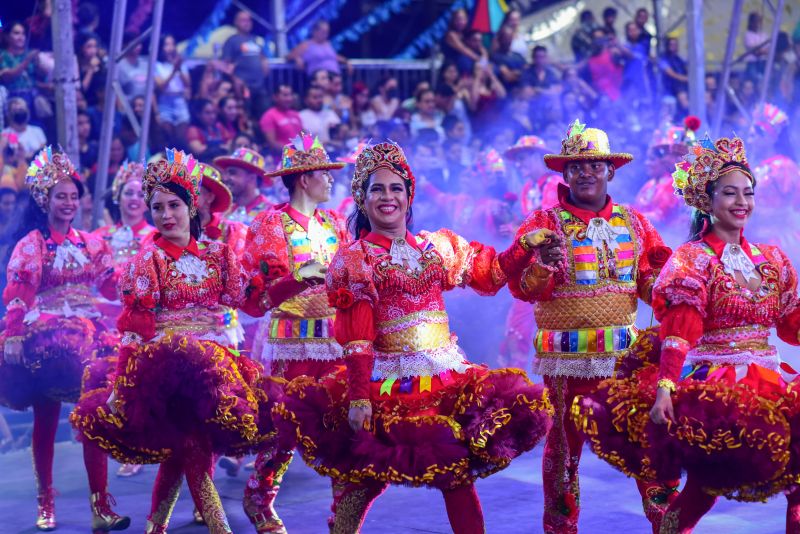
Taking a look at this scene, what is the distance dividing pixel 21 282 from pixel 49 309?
29cm

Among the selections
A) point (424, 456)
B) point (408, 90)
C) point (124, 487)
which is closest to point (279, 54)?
point (408, 90)

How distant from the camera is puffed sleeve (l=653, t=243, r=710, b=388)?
15.1ft

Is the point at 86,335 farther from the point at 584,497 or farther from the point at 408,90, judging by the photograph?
the point at 408,90

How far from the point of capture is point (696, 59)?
11.3 meters

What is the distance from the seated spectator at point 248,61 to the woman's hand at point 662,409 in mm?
8425

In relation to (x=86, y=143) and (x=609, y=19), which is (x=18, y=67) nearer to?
(x=86, y=143)

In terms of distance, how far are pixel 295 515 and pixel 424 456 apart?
107 inches

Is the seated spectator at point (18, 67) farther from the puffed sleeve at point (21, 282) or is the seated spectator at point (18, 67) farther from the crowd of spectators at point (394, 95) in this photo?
the puffed sleeve at point (21, 282)

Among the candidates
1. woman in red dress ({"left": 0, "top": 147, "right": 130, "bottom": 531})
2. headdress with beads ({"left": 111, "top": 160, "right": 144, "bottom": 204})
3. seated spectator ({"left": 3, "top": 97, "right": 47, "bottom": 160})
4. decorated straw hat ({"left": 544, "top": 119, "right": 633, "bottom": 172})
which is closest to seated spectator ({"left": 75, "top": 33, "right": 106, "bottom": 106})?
seated spectator ({"left": 3, "top": 97, "right": 47, "bottom": 160})

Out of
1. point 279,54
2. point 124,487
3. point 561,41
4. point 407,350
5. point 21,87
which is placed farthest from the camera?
point 561,41

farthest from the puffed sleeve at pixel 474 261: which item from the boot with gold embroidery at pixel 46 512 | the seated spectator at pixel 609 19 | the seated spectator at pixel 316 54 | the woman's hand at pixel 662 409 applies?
the seated spectator at pixel 609 19

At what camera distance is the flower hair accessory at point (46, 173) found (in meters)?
7.23

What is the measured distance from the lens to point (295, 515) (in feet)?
23.1

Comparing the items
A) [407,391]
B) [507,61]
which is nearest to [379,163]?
[407,391]
